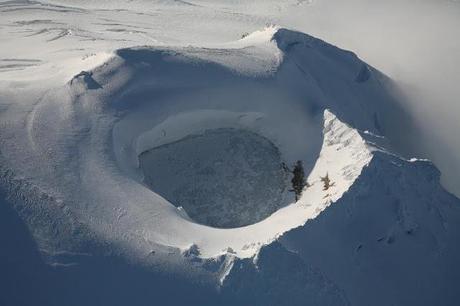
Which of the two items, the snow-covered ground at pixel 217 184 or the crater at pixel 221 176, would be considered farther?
the crater at pixel 221 176

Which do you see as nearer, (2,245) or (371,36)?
(2,245)

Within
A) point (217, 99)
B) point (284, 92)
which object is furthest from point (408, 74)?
point (217, 99)

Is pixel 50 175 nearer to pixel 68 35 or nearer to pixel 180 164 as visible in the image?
pixel 180 164

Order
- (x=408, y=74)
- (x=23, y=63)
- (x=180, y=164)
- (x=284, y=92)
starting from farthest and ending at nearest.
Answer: (x=408, y=74), (x=23, y=63), (x=284, y=92), (x=180, y=164)

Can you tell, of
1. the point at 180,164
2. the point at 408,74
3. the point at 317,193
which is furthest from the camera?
the point at 408,74
